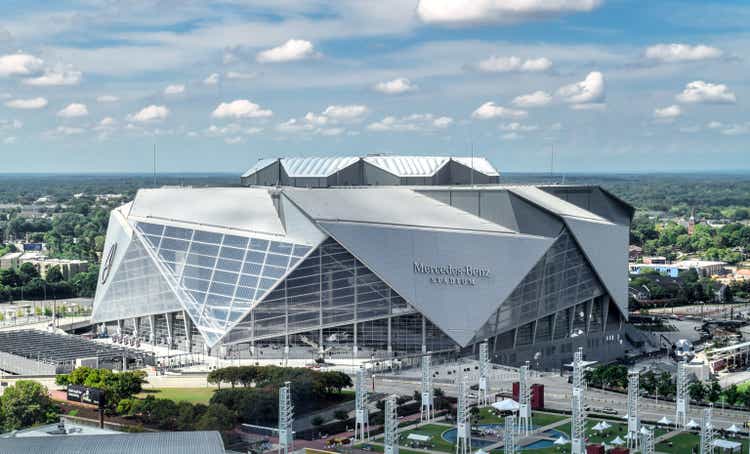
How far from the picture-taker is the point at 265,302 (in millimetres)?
88062

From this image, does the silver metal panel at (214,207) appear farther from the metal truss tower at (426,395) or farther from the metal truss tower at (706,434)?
the metal truss tower at (706,434)

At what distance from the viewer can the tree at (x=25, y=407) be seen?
228 feet

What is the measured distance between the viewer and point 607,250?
333ft

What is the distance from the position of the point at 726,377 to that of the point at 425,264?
24610 mm

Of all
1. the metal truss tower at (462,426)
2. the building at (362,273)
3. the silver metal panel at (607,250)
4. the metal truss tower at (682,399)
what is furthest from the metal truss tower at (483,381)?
the silver metal panel at (607,250)

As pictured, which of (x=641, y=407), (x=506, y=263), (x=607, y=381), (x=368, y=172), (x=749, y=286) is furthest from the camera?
(x=749, y=286)

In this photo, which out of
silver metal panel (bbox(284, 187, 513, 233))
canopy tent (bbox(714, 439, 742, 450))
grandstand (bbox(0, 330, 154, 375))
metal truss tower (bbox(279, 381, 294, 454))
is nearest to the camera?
metal truss tower (bbox(279, 381, 294, 454))

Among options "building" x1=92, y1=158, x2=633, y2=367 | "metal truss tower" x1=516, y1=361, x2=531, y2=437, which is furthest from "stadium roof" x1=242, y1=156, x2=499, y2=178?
"metal truss tower" x1=516, y1=361, x2=531, y2=437

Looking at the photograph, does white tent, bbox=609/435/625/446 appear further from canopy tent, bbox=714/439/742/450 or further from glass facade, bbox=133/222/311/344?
glass facade, bbox=133/222/311/344

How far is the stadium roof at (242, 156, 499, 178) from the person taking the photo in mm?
111062

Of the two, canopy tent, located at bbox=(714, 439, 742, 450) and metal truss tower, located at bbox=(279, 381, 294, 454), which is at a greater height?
metal truss tower, located at bbox=(279, 381, 294, 454)

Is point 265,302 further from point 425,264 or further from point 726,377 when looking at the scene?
point 726,377

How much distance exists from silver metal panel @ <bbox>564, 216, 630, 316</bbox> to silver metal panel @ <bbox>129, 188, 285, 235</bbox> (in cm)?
2355

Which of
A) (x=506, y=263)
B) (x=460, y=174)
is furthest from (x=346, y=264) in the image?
(x=460, y=174)
